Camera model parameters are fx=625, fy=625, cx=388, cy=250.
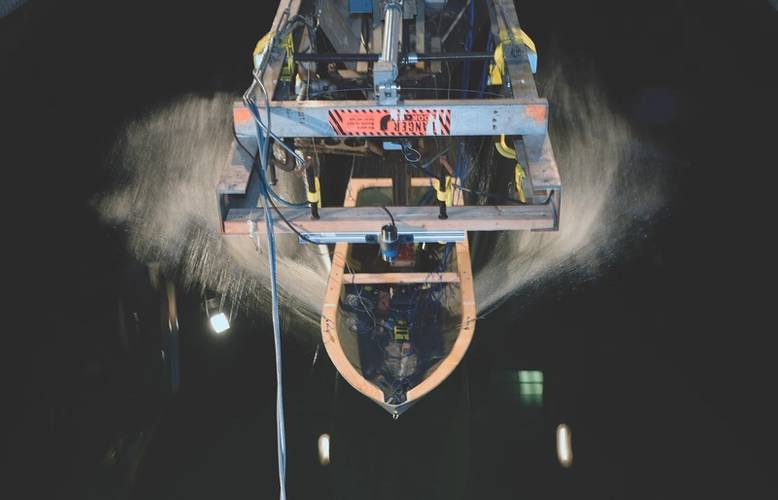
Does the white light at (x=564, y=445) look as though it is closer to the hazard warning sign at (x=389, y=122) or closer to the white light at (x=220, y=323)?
the hazard warning sign at (x=389, y=122)

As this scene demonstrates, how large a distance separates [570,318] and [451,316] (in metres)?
1.42

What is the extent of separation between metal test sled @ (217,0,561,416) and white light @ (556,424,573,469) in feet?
3.79

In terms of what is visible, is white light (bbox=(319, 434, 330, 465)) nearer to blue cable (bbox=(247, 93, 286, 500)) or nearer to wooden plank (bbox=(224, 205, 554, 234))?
blue cable (bbox=(247, 93, 286, 500))

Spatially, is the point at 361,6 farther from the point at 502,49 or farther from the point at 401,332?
the point at 401,332

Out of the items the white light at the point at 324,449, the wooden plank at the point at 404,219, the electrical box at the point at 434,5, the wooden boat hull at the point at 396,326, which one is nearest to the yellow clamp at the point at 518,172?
the wooden plank at the point at 404,219

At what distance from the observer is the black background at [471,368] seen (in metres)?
5.08

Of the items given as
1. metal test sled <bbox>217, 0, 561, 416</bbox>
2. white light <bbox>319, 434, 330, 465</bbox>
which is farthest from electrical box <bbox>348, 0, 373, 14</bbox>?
white light <bbox>319, 434, 330, 465</bbox>

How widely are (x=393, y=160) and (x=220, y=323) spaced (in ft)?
7.89

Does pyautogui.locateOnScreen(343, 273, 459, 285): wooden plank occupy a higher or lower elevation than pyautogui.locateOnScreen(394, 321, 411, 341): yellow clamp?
higher

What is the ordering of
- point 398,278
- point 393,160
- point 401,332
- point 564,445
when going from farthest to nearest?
point 393,160 → point 398,278 → point 401,332 → point 564,445

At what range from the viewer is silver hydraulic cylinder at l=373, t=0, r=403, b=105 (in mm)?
3518

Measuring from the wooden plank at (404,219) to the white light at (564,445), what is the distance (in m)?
2.45

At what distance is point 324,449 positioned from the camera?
209 inches

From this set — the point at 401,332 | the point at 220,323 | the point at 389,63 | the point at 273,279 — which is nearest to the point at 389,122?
the point at 389,63
